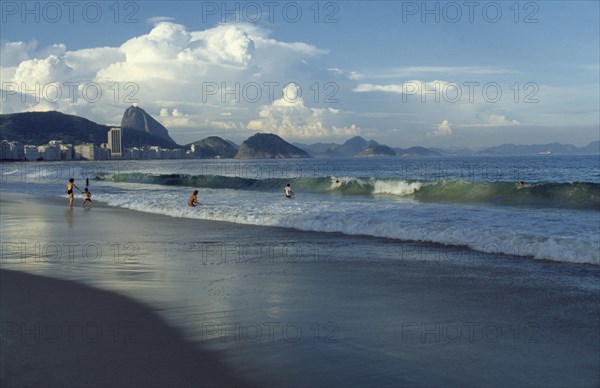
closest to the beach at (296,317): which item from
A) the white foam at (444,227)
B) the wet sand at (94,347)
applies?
the wet sand at (94,347)

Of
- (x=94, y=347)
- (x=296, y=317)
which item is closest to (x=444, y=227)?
(x=296, y=317)

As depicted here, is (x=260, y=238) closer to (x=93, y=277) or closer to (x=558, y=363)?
(x=93, y=277)

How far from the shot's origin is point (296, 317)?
7.45 meters

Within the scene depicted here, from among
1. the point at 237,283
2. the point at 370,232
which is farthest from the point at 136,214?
the point at 237,283

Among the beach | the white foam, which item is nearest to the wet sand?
the beach

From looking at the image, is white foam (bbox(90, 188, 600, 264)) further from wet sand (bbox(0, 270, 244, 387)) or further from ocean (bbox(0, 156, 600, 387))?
wet sand (bbox(0, 270, 244, 387))

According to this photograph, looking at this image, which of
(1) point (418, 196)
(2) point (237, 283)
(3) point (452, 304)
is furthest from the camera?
(1) point (418, 196)

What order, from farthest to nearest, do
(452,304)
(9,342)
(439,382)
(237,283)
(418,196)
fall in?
(418,196)
(237,283)
(452,304)
(9,342)
(439,382)

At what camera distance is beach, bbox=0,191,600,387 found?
5.42 meters

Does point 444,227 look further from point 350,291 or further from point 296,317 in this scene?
point 296,317

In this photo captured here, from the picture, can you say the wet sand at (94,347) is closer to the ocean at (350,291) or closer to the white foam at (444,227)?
the ocean at (350,291)

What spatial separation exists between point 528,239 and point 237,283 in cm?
794

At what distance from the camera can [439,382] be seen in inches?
202

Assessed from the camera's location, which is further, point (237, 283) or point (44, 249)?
point (44, 249)
